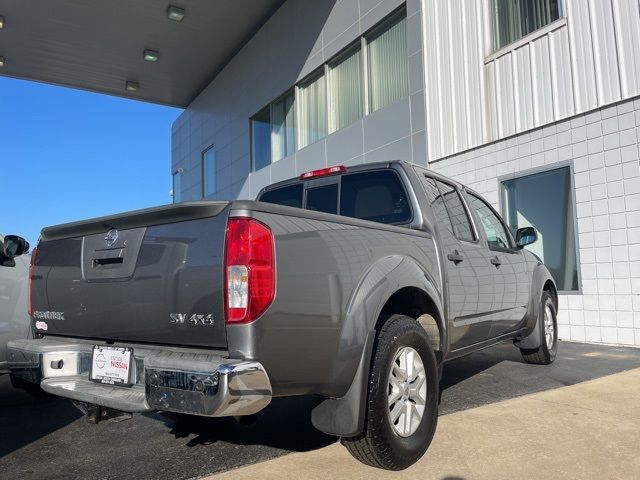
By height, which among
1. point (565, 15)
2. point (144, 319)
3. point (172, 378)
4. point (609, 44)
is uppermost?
point (565, 15)

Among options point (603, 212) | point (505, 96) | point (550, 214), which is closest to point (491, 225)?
point (603, 212)

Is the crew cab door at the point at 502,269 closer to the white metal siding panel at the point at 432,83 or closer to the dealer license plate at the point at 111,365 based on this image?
the dealer license plate at the point at 111,365

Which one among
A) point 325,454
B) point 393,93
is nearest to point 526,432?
point 325,454

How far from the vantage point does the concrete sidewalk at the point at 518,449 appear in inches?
113

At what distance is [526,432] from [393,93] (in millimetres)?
8397

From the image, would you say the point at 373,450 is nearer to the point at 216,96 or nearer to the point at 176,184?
the point at 216,96

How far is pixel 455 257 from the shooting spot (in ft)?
12.6

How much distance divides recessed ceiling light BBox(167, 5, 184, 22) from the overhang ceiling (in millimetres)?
117

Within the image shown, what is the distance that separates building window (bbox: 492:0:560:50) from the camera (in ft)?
27.2

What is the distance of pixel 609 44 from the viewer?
7250 millimetres

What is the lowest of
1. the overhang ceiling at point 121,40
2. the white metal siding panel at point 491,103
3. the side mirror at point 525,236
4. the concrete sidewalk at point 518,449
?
the concrete sidewalk at point 518,449

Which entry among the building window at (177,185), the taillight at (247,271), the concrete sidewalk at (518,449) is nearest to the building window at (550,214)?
the concrete sidewalk at (518,449)

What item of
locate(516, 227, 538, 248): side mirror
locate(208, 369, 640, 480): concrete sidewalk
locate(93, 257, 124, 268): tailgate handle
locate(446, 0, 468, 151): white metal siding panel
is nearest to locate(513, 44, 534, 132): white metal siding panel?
locate(446, 0, 468, 151): white metal siding panel

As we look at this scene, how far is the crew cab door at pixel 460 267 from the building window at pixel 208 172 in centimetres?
1563
